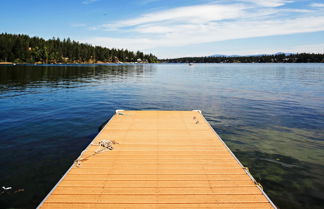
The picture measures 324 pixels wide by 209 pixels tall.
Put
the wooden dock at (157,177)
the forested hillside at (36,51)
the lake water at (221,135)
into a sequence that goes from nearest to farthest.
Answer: the wooden dock at (157,177)
the lake water at (221,135)
the forested hillside at (36,51)

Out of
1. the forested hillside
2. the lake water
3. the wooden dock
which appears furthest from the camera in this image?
the forested hillside

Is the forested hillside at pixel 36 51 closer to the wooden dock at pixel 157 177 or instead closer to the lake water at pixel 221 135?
the lake water at pixel 221 135

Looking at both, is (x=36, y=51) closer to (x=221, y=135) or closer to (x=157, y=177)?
(x=221, y=135)

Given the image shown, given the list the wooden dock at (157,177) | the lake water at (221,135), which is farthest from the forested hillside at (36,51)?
the wooden dock at (157,177)

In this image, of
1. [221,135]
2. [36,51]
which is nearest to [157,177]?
[221,135]

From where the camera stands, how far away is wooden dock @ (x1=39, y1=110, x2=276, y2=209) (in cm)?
521

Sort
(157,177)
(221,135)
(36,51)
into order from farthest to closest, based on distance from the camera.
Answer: (36,51) → (221,135) → (157,177)

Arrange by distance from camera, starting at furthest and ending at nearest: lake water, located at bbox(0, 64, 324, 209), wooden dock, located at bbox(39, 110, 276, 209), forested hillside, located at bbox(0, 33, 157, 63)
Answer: forested hillside, located at bbox(0, 33, 157, 63) → lake water, located at bbox(0, 64, 324, 209) → wooden dock, located at bbox(39, 110, 276, 209)

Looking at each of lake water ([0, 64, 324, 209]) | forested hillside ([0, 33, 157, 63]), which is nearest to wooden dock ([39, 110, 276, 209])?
lake water ([0, 64, 324, 209])

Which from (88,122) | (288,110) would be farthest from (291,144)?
(88,122)

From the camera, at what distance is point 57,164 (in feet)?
29.2

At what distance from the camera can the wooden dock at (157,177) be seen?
521 centimetres

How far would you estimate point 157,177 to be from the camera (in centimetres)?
635

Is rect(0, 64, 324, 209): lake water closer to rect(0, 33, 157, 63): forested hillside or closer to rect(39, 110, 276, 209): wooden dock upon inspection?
rect(39, 110, 276, 209): wooden dock
